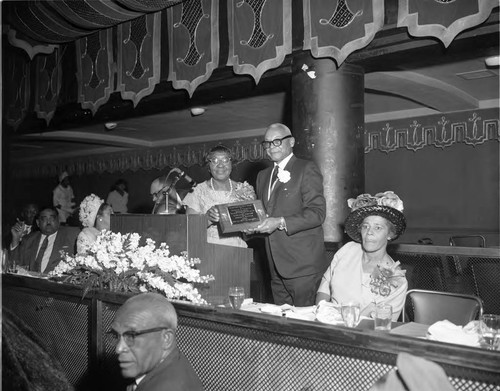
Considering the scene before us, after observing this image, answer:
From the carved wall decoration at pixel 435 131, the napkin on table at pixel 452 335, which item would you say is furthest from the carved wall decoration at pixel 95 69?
the carved wall decoration at pixel 435 131

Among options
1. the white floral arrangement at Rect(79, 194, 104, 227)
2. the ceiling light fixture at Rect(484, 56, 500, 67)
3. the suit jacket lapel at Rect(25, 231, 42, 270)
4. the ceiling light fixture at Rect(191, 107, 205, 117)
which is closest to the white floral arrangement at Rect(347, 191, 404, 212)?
the white floral arrangement at Rect(79, 194, 104, 227)

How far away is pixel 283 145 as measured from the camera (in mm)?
4129

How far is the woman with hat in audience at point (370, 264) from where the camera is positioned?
10.8 feet

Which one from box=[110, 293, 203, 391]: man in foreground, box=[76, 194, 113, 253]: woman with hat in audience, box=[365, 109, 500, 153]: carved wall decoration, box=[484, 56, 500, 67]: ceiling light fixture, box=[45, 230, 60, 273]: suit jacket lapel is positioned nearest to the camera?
box=[110, 293, 203, 391]: man in foreground

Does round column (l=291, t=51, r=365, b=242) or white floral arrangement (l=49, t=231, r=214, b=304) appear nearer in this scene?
white floral arrangement (l=49, t=231, r=214, b=304)

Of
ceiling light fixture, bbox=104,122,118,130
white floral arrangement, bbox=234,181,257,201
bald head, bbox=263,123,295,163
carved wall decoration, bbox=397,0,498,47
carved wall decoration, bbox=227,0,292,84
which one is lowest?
white floral arrangement, bbox=234,181,257,201

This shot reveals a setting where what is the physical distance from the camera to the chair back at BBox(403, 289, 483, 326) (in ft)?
10.3

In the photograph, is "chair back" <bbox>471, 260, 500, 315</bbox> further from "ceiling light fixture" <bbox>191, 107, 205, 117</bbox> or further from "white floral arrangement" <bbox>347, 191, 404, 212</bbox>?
"ceiling light fixture" <bbox>191, 107, 205, 117</bbox>

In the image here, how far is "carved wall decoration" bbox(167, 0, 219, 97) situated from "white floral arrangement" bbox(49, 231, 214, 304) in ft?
10.7

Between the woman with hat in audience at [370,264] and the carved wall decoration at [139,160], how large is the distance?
925 centimetres

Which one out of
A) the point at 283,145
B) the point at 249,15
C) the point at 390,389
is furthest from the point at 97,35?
the point at 390,389

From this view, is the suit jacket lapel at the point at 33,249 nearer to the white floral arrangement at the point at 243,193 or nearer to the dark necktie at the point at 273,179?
the white floral arrangement at the point at 243,193

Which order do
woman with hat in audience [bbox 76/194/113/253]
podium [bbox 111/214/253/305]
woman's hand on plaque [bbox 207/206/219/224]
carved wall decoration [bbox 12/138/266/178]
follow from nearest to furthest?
podium [bbox 111/214/253/305] < woman's hand on plaque [bbox 207/206/219/224] < woman with hat in audience [bbox 76/194/113/253] < carved wall decoration [bbox 12/138/266/178]

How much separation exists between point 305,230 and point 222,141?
1008cm
